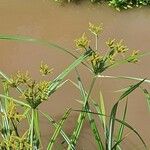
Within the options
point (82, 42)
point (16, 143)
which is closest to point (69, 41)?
point (82, 42)

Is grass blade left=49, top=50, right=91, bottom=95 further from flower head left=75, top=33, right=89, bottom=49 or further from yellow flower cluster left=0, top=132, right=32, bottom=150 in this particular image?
yellow flower cluster left=0, top=132, right=32, bottom=150

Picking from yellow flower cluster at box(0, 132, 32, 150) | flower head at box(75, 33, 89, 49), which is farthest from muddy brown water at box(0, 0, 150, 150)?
yellow flower cluster at box(0, 132, 32, 150)

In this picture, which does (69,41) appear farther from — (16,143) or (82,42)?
(16,143)

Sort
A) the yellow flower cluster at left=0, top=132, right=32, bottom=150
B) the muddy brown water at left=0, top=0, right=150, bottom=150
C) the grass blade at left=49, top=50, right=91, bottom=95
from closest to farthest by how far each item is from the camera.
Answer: the yellow flower cluster at left=0, top=132, right=32, bottom=150, the grass blade at left=49, top=50, right=91, bottom=95, the muddy brown water at left=0, top=0, right=150, bottom=150

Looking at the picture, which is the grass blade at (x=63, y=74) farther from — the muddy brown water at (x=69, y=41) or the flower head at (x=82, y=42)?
the muddy brown water at (x=69, y=41)

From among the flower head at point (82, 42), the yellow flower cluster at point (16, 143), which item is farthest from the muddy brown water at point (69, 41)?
the yellow flower cluster at point (16, 143)

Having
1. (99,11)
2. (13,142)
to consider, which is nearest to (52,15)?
(99,11)

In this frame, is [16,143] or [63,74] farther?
[63,74]

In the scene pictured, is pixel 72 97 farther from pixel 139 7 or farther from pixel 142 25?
pixel 139 7

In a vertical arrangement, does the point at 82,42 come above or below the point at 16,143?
above
